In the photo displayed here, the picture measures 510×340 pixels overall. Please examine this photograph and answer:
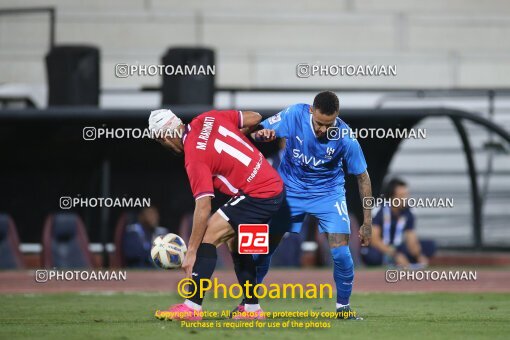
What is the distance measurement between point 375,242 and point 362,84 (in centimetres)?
476

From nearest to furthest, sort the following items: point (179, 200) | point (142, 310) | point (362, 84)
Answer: point (142, 310) → point (179, 200) → point (362, 84)

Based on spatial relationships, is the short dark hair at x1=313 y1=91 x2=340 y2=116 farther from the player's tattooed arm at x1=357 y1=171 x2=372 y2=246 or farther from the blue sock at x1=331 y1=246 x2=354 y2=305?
the blue sock at x1=331 y1=246 x2=354 y2=305

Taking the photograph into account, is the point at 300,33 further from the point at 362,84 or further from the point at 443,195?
the point at 443,195

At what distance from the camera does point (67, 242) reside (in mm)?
17781

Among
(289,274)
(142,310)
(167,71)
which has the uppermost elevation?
(167,71)

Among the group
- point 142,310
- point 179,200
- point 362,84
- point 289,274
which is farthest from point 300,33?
point 142,310

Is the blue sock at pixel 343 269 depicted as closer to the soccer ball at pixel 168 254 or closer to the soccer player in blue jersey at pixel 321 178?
the soccer player in blue jersey at pixel 321 178

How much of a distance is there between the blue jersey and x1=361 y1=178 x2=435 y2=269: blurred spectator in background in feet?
24.1

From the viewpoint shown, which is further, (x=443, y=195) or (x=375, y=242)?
(x=443, y=195)

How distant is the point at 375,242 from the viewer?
17891mm

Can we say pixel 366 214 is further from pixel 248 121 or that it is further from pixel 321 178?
pixel 248 121

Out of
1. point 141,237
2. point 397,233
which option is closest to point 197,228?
point 141,237

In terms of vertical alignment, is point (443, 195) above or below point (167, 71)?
below

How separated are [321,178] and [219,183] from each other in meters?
0.97
